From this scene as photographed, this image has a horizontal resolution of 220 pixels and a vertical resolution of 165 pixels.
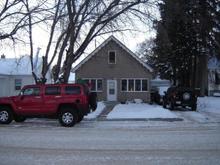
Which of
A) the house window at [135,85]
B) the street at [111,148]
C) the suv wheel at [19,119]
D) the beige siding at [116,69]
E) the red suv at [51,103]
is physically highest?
the beige siding at [116,69]

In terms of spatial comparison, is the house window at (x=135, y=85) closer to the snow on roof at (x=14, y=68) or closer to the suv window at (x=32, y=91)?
the snow on roof at (x=14, y=68)

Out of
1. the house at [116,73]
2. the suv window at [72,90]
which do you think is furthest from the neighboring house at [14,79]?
the suv window at [72,90]

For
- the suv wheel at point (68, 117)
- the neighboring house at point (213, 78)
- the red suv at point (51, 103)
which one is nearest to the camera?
the suv wheel at point (68, 117)

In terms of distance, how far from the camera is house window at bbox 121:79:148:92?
5194cm

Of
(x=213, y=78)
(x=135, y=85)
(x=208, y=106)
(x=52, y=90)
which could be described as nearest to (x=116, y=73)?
(x=135, y=85)

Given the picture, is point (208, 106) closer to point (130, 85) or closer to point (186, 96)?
point (186, 96)

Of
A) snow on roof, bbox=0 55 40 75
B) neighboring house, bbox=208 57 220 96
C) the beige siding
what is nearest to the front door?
the beige siding

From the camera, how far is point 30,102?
79.3ft

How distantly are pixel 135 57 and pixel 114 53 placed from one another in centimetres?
221

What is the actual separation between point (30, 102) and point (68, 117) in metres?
1.98

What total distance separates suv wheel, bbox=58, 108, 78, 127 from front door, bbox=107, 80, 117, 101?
28000 millimetres

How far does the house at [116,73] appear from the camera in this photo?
51844 mm

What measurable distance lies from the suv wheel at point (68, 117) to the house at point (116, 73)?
27905 millimetres

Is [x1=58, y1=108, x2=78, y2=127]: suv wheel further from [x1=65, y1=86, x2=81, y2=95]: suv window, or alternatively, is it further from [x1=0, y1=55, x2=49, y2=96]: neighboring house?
[x1=0, y1=55, x2=49, y2=96]: neighboring house
